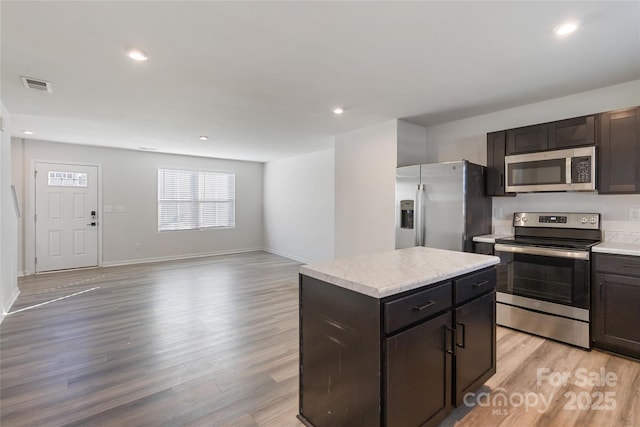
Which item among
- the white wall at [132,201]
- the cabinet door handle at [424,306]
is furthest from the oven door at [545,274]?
the white wall at [132,201]

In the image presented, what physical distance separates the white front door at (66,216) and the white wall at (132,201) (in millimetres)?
129

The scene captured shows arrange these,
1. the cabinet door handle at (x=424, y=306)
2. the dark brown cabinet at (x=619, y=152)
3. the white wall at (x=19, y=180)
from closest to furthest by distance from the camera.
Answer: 1. the cabinet door handle at (x=424, y=306)
2. the dark brown cabinet at (x=619, y=152)
3. the white wall at (x=19, y=180)

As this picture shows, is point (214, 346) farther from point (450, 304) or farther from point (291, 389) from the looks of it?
point (450, 304)

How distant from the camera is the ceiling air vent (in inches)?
110

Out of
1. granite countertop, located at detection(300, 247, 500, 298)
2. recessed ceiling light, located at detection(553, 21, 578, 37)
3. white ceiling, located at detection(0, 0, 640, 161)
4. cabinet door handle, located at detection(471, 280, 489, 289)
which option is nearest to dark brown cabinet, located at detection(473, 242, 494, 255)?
granite countertop, located at detection(300, 247, 500, 298)

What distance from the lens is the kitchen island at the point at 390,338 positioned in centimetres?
140

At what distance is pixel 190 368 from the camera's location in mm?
2428

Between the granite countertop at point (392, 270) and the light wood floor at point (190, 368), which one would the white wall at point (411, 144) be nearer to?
the granite countertop at point (392, 270)

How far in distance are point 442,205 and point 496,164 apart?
803mm

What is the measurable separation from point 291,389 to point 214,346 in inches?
40.2

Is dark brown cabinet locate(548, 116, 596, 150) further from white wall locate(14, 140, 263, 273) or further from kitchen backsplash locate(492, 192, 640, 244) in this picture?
white wall locate(14, 140, 263, 273)

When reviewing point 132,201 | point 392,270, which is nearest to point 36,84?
point 392,270

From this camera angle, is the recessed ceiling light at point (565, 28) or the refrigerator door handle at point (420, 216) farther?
the refrigerator door handle at point (420, 216)

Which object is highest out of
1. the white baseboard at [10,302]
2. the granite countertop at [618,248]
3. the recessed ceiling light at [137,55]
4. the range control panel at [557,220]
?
the recessed ceiling light at [137,55]
